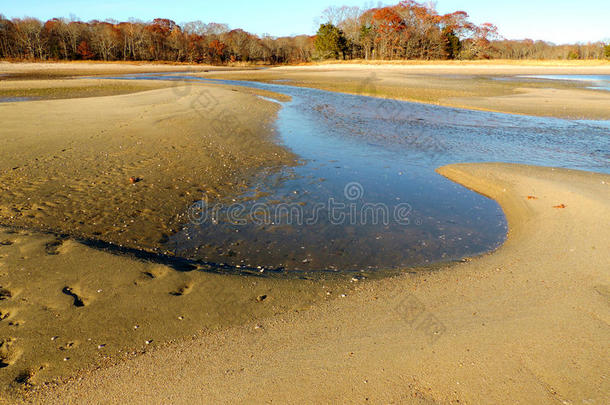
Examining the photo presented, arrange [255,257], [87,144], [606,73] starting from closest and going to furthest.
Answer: [255,257]
[87,144]
[606,73]

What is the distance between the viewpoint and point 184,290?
368 cm

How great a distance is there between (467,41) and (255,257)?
92930mm

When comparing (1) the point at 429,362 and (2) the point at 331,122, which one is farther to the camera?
(2) the point at 331,122

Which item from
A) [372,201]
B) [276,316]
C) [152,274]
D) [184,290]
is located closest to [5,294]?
[152,274]

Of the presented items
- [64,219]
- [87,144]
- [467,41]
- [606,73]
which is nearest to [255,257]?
[64,219]

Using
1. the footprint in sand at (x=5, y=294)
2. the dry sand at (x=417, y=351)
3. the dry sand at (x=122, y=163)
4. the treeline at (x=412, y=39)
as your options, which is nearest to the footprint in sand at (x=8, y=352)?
the dry sand at (x=417, y=351)

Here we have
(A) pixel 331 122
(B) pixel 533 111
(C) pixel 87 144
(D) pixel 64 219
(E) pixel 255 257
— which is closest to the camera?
(E) pixel 255 257

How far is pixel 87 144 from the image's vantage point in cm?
952

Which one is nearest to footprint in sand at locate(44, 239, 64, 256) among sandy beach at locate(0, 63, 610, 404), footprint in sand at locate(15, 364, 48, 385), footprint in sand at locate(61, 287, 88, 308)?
sandy beach at locate(0, 63, 610, 404)

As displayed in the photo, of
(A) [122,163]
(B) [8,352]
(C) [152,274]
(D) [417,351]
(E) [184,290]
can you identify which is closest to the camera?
(B) [8,352]

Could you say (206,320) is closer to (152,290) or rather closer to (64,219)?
(152,290)

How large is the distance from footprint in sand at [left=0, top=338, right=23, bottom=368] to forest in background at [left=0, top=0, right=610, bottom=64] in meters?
79.1

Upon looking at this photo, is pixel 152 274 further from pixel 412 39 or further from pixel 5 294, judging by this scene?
pixel 412 39

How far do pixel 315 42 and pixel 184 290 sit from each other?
86.7 m
